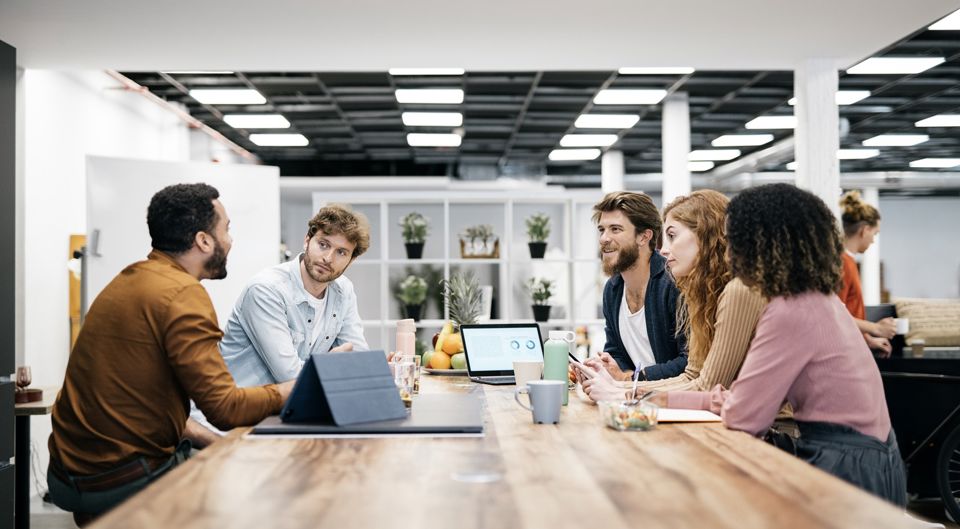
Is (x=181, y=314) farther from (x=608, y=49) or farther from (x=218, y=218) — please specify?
(x=608, y=49)

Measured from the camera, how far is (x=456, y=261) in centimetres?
682

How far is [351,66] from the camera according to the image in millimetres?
5902

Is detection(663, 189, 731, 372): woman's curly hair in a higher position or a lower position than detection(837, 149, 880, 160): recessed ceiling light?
lower

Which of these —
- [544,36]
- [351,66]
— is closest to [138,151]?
[351,66]

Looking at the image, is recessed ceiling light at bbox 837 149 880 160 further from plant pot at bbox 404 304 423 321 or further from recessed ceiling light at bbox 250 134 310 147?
plant pot at bbox 404 304 423 321

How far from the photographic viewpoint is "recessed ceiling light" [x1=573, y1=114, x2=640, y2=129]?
10016 mm

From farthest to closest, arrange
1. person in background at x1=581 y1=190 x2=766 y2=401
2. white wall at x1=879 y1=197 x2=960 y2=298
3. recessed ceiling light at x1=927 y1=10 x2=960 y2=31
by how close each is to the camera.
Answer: white wall at x1=879 y1=197 x2=960 y2=298 → recessed ceiling light at x1=927 y1=10 x2=960 y2=31 → person in background at x1=581 y1=190 x2=766 y2=401

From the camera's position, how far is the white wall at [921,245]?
17.9 m

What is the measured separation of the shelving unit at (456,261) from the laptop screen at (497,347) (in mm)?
3241

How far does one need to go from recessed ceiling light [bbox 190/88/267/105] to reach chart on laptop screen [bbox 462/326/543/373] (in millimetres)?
5792

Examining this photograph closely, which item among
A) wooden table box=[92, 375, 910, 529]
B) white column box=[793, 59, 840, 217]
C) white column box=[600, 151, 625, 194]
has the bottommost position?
wooden table box=[92, 375, 910, 529]

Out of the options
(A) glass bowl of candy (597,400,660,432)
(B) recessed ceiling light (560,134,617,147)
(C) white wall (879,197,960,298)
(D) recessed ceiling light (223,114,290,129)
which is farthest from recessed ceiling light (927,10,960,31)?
(C) white wall (879,197,960,298)

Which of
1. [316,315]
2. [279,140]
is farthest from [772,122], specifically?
[316,315]

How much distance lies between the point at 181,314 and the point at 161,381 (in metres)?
0.20
